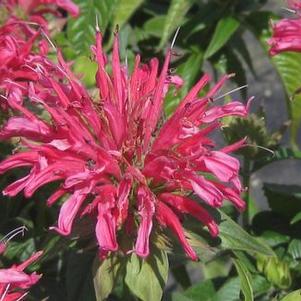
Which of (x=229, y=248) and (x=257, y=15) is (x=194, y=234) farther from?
(x=257, y=15)

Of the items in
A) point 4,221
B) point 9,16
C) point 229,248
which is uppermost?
point 9,16

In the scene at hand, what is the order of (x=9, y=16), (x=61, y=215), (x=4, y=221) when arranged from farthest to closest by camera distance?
1. (x=9, y=16)
2. (x=4, y=221)
3. (x=61, y=215)

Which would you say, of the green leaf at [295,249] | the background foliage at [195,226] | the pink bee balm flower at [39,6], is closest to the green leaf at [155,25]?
the background foliage at [195,226]

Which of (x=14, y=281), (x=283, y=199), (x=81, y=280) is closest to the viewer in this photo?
(x=14, y=281)

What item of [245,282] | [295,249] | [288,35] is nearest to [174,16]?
[288,35]

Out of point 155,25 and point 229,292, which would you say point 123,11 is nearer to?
point 155,25

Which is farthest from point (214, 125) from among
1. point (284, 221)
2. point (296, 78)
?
point (296, 78)

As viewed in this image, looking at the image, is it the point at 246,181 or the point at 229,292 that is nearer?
Answer: the point at 229,292
